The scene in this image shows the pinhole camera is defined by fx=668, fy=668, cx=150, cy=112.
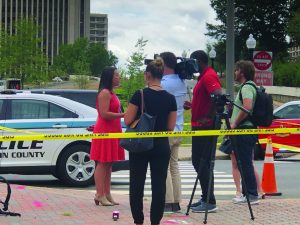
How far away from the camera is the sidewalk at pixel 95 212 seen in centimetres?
776

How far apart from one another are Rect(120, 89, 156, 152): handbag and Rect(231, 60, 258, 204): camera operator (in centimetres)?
247

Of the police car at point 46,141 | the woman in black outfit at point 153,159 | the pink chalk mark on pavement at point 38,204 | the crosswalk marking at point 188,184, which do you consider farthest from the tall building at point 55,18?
the woman in black outfit at point 153,159

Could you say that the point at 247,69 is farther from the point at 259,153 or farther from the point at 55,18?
the point at 55,18

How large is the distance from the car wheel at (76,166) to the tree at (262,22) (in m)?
72.2

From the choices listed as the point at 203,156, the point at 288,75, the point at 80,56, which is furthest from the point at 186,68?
the point at 80,56

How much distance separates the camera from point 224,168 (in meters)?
16.1

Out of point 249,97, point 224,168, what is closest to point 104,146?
point 249,97

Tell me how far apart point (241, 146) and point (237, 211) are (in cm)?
88

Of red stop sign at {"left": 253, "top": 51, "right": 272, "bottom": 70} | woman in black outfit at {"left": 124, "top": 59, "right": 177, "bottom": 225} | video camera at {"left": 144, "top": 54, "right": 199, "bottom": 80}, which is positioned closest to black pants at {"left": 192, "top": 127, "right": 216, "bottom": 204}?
video camera at {"left": 144, "top": 54, "right": 199, "bottom": 80}

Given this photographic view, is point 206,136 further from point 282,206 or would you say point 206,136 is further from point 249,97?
point 282,206

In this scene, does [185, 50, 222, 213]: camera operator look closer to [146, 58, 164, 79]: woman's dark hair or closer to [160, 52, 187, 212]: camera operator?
[160, 52, 187, 212]: camera operator

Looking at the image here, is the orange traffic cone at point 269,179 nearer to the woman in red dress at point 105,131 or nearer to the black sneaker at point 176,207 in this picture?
the black sneaker at point 176,207

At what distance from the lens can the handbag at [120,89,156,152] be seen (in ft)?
21.2

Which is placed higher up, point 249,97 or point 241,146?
point 249,97
